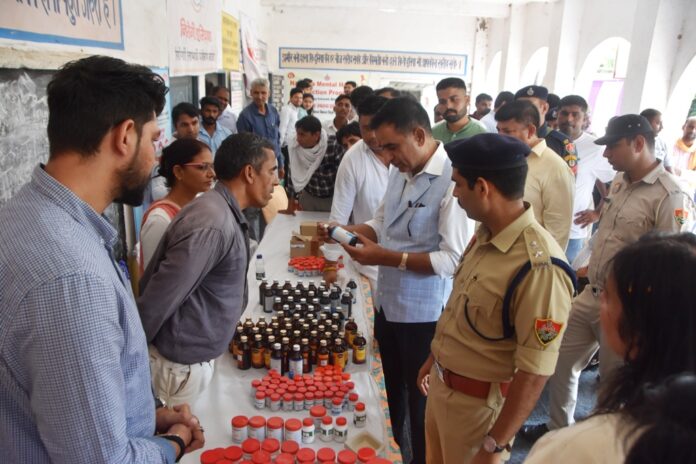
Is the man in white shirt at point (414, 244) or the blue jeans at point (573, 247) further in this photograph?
the blue jeans at point (573, 247)

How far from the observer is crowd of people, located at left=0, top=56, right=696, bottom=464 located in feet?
2.66

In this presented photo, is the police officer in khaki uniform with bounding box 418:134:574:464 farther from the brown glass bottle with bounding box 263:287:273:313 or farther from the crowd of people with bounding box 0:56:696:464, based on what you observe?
the brown glass bottle with bounding box 263:287:273:313

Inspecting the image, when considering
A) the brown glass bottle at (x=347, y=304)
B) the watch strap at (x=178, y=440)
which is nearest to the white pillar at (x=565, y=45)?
the brown glass bottle at (x=347, y=304)

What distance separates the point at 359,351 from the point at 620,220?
167 cm

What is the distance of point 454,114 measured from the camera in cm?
361

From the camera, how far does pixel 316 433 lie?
65.3 inches

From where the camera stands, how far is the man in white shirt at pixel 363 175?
3172 millimetres

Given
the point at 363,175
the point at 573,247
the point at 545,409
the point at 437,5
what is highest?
the point at 437,5

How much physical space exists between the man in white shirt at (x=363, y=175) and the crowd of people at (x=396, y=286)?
0.01 metres

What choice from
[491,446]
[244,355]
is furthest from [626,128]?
[244,355]

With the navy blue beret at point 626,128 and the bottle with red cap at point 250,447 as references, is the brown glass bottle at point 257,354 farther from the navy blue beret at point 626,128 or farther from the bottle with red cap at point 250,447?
the navy blue beret at point 626,128

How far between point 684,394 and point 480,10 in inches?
436

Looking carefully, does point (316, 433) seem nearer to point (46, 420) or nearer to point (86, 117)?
point (46, 420)

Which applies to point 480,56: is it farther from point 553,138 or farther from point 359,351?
point 359,351
